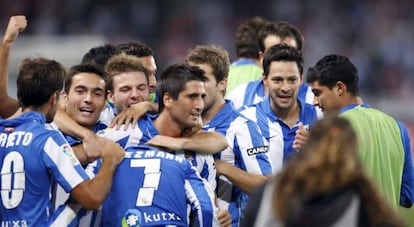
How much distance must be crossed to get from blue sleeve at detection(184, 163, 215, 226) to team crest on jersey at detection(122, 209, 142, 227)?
0.33 metres

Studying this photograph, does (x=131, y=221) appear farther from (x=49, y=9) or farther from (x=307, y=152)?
(x=49, y=9)

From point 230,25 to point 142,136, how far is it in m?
17.7

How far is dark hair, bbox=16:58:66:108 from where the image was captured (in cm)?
636

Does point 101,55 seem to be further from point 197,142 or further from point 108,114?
point 197,142

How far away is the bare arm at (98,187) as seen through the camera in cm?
625

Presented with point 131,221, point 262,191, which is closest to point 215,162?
point 131,221

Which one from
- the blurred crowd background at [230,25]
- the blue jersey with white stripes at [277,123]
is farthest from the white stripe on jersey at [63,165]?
the blurred crowd background at [230,25]

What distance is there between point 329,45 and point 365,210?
19096 mm

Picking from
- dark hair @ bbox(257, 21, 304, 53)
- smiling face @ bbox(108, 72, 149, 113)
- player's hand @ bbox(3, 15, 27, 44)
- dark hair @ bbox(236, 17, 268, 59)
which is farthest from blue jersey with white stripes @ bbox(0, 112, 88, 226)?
dark hair @ bbox(236, 17, 268, 59)

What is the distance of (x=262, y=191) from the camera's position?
453 cm

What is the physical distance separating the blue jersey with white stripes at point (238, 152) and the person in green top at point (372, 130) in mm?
522

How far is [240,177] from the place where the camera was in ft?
24.4

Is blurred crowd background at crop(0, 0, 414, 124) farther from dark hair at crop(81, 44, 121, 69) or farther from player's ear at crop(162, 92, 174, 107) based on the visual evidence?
player's ear at crop(162, 92, 174, 107)

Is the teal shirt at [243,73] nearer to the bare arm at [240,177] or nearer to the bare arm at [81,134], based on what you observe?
the bare arm at [240,177]
